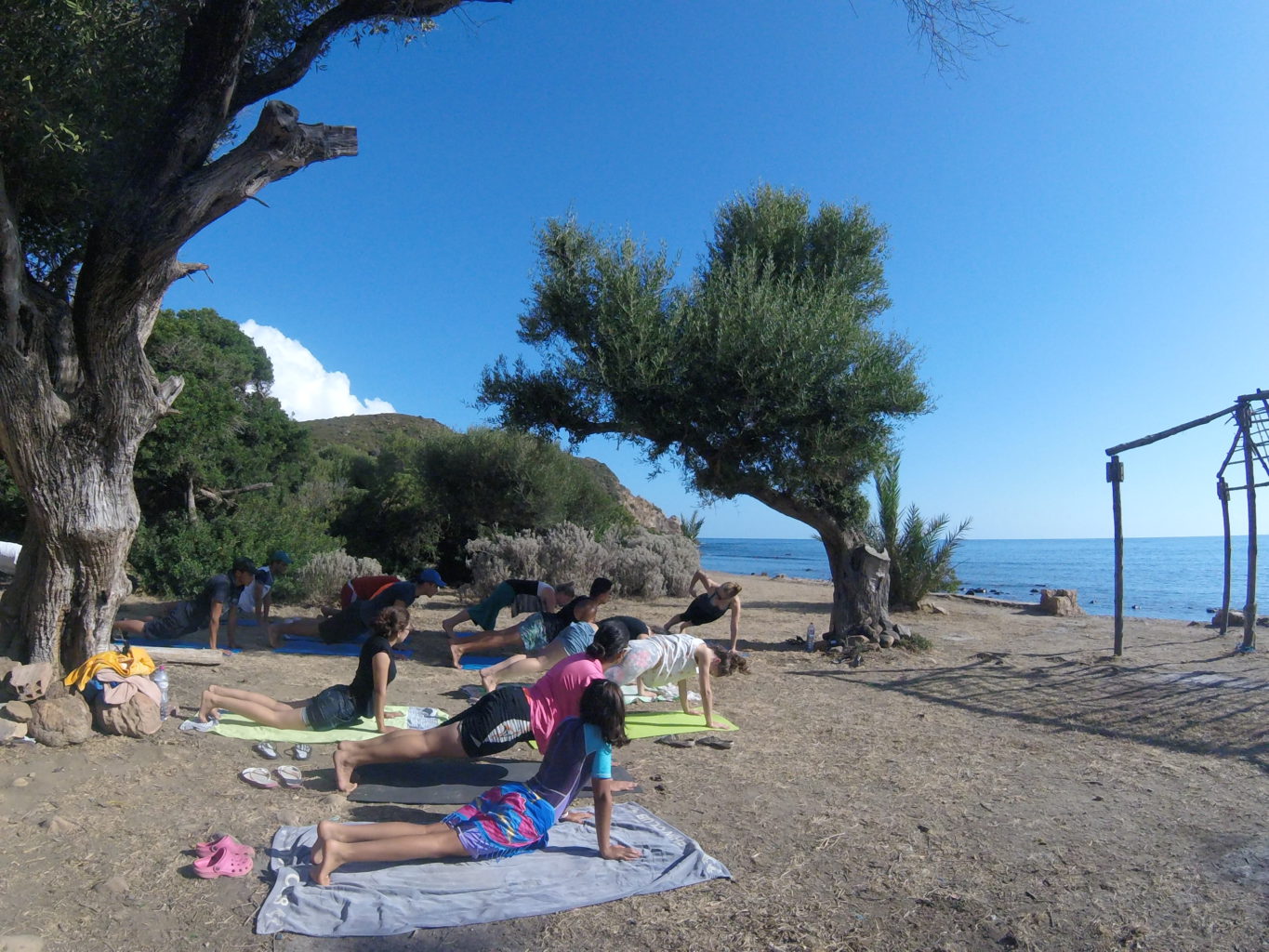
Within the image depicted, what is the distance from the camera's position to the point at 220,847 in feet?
13.0

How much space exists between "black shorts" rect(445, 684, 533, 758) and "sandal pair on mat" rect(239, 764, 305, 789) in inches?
41.9

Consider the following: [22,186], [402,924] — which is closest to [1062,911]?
[402,924]

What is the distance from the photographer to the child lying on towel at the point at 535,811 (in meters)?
3.73

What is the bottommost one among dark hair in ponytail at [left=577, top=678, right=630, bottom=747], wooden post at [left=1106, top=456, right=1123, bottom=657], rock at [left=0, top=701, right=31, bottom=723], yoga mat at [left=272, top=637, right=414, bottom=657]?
yoga mat at [left=272, top=637, right=414, bottom=657]

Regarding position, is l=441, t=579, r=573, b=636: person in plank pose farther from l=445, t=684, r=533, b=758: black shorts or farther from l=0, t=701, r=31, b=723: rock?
l=0, t=701, r=31, b=723: rock

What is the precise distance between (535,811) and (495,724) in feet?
2.90

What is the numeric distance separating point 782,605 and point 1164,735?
34.1 ft

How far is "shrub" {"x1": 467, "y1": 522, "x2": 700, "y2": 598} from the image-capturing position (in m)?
15.1

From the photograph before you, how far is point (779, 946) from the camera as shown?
336cm

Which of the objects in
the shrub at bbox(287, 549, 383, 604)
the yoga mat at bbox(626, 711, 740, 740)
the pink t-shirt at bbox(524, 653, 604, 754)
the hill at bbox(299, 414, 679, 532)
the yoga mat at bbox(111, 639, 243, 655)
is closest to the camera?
the pink t-shirt at bbox(524, 653, 604, 754)

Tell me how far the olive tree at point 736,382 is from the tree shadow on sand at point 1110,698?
6.27 ft

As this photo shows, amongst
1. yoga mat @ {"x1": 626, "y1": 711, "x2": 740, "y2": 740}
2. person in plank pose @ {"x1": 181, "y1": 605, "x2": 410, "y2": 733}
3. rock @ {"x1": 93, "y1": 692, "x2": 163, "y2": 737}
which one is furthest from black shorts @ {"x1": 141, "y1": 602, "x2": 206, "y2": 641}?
yoga mat @ {"x1": 626, "y1": 711, "x2": 740, "y2": 740}

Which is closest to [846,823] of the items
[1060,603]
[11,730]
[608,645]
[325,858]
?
[608,645]

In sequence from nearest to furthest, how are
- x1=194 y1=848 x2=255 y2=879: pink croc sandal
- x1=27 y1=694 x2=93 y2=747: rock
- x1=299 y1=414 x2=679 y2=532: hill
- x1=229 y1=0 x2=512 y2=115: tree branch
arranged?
x1=194 y1=848 x2=255 y2=879: pink croc sandal → x1=27 y1=694 x2=93 y2=747: rock → x1=229 y1=0 x2=512 y2=115: tree branch → x1=299 y1=414 x2=679 y2=532: hill
